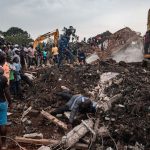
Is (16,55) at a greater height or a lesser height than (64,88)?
greater

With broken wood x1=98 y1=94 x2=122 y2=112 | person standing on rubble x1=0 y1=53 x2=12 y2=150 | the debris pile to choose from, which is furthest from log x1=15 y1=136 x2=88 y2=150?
broken wood x1=98 y1=94 x2=122 y2=112

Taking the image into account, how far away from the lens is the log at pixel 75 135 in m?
10.2

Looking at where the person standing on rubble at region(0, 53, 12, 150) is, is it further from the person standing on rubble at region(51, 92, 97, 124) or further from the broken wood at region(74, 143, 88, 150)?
the person standing on rubble at region(51, 92, 97, 124)

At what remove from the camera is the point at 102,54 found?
84.6 feet

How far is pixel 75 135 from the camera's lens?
10.4 meters

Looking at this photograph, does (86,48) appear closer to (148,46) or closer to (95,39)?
(95,39)

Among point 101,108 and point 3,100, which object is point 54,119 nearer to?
point 101,108

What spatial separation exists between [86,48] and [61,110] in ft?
60.8

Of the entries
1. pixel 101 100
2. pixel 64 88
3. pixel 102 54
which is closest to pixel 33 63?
pixel 102 54

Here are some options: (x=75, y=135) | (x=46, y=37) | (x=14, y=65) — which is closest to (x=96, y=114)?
(x=75, y=135)

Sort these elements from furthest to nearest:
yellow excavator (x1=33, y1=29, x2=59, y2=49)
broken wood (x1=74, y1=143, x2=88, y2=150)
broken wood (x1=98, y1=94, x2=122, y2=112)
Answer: yellow excavator (x1=33, y1=29, x2=59, y2=49) < broken wood (x1=98, y1=94, x2=122, y2=112) < broken wood (x1=74, y1=143, x2=88, y2=150)

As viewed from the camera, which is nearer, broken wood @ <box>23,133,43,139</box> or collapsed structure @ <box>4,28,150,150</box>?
collapsed structure @ <box>4,28,150,150</box>

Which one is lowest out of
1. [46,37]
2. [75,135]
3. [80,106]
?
[75,135]

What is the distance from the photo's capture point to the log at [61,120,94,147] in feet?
33.3
